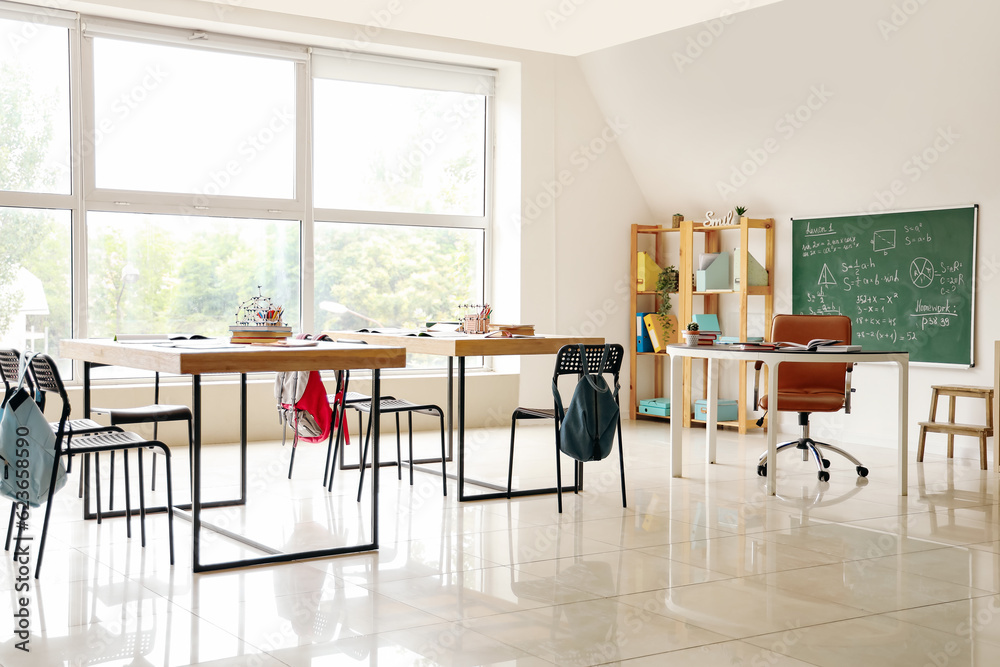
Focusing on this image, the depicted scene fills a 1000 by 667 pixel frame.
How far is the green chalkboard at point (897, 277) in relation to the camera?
6090mm

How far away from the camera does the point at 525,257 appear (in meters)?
7.57

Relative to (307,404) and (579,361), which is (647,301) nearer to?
(579,361)

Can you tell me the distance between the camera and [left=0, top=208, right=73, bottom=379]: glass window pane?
19.8 feet

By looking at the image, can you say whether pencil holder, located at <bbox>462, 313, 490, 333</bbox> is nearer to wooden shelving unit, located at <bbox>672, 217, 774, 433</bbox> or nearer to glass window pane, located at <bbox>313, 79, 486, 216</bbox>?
glass window pane, located at <bbox>313, 79, 486, 216</bbox>

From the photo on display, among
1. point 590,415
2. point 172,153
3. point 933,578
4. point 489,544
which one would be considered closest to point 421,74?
point 172,153

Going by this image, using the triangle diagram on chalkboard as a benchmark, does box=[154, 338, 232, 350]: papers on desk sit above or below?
below

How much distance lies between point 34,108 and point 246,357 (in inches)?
146

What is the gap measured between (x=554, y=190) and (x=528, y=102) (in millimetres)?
703

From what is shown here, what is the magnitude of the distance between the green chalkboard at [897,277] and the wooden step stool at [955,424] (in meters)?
0.28

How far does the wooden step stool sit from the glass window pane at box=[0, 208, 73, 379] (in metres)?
5.38

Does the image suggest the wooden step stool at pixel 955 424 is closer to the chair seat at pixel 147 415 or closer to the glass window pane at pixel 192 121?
the chair seat at pixel 147 415

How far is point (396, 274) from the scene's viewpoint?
7410mm

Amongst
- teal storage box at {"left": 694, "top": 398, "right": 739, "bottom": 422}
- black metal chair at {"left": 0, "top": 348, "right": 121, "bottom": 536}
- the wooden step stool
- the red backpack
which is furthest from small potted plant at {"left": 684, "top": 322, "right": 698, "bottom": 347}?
black metal chair at {"left": 0, "top": 348, "right": 121, "bottom": 536}

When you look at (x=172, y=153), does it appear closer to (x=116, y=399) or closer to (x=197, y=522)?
(x=116, y=399)
